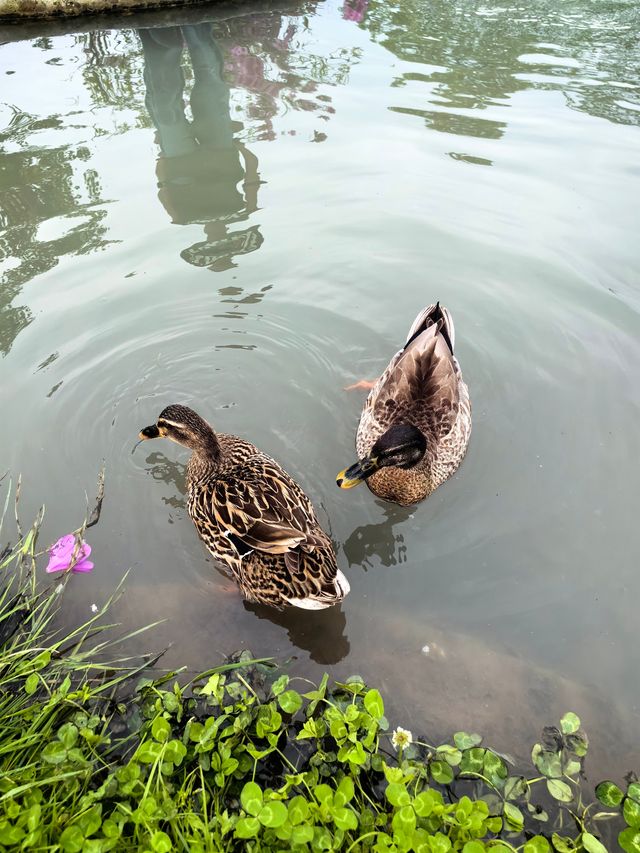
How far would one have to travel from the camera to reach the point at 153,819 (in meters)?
2.05

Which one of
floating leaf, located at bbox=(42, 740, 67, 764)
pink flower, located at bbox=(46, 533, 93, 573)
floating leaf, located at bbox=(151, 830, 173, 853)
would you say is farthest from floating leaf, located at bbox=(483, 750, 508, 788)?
pink flower, located at bbox=(46, 533, 93, 573)

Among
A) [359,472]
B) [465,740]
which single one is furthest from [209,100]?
[465,740]

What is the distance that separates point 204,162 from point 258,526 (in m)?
5.33

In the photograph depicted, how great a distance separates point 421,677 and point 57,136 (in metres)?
7.66

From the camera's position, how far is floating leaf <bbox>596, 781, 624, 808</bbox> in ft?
7.41

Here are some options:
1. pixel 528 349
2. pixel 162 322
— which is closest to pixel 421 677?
pixel 528 349

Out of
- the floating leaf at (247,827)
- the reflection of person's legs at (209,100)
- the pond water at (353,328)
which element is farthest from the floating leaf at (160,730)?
the reflection of person's legs at (209,100)

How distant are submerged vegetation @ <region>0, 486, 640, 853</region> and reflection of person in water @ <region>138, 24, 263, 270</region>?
13.5ft

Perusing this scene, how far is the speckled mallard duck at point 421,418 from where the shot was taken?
12.8 feet

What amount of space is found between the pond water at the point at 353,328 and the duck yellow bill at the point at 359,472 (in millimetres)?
427

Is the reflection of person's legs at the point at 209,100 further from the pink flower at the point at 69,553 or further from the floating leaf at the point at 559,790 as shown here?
the floating leaf at the point at 559,790

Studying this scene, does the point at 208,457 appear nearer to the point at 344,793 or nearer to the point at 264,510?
the point at 264,510

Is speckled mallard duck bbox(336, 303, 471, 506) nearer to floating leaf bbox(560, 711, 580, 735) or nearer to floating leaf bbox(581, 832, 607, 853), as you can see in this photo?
floating leaf bbox(560, 711, 580, 735)

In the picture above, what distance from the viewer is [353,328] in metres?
5.26
